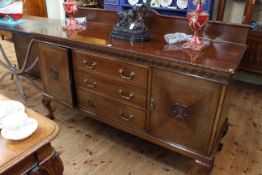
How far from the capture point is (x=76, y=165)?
1.68 metres

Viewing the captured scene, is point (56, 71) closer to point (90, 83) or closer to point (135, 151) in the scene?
point (90, 83)

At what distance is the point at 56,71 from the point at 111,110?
547 mm

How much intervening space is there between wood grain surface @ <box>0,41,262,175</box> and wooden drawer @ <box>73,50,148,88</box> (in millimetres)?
570

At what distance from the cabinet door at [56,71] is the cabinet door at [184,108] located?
0.72m

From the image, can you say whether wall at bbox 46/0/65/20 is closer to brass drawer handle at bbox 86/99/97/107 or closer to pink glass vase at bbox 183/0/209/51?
brass drawer handle at bbox 86/99/97/107

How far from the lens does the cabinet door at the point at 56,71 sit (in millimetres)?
1718

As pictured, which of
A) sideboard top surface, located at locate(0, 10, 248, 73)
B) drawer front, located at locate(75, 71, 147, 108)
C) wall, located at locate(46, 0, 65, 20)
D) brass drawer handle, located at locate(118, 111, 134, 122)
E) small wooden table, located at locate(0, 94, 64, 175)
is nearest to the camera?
small wooden table, located at locate(0, 94, 64, 175)

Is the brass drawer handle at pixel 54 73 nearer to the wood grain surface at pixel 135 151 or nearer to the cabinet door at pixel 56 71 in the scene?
the cabinet door at pixel 56 71

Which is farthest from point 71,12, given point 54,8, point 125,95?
point 54,8

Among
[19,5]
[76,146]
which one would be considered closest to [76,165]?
[76,146]

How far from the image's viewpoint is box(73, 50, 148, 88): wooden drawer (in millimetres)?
1398

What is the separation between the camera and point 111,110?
165 cm

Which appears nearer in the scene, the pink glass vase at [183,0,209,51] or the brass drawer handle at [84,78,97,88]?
the pink glass vase at [183,0,209,51]

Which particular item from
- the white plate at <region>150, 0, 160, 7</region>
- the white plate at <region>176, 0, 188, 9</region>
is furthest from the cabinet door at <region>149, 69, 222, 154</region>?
the white plate at <region>150, 0, 160, 7</region>
